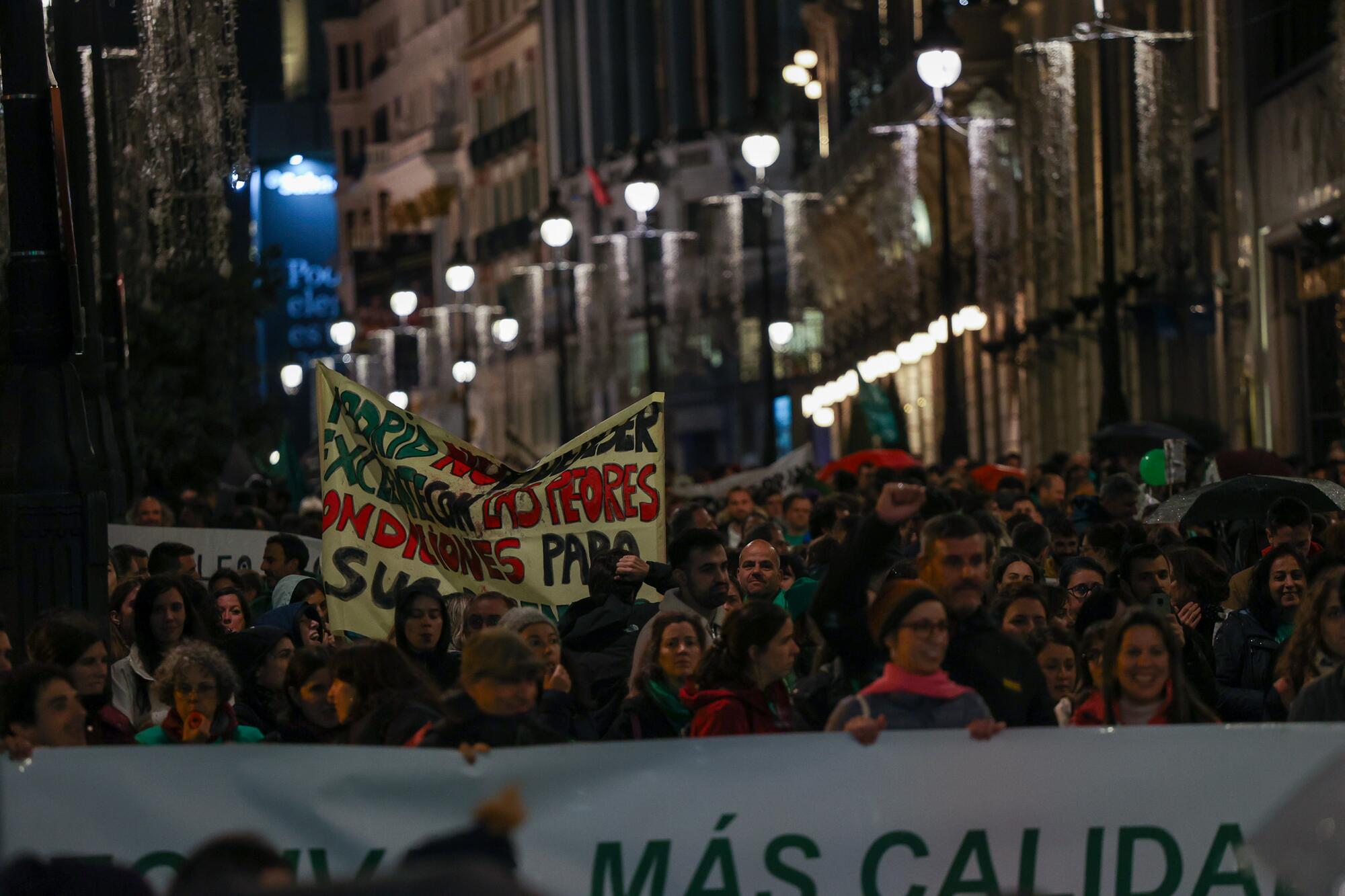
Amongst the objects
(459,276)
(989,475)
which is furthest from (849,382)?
(989,475)

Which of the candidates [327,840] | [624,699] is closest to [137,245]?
[624,699]

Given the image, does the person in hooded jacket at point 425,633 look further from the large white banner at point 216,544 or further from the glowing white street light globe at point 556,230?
the glowing white street light globe at point 556,230

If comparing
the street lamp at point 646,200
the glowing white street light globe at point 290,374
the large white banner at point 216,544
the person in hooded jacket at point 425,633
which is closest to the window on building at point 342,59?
the glowing white street light globe at point 290,374

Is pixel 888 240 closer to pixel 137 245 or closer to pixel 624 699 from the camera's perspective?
pixel 137 245

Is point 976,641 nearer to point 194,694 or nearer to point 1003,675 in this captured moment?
point 1003,675

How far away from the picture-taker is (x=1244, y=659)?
10328 mm

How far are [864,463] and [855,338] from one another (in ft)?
127

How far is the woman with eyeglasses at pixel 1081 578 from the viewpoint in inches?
453

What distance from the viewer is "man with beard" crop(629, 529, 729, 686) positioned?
35.0 ft

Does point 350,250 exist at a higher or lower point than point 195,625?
higher

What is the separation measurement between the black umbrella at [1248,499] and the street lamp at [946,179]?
12.9m

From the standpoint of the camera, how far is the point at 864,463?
85.9 feet

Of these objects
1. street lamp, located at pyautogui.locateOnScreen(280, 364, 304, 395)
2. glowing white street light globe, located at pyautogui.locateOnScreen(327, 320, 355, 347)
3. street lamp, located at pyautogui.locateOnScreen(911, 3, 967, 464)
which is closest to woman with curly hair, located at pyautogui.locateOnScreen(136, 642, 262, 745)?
street lamp, located at pyautogui.locateOnScreen(911, 3, 967, 464)

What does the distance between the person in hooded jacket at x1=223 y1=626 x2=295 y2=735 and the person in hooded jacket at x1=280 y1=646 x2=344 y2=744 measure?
0.78m
